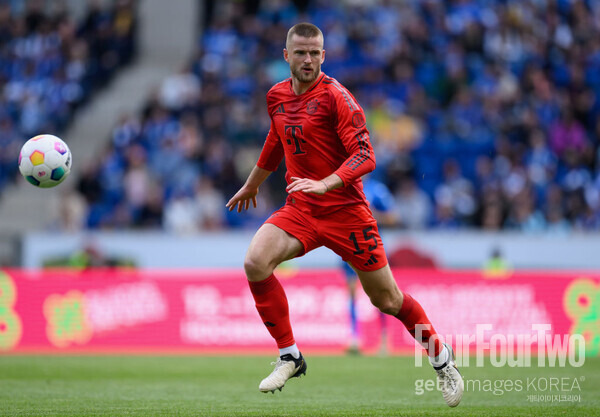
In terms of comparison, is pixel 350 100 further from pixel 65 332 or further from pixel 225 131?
pixel 225 131

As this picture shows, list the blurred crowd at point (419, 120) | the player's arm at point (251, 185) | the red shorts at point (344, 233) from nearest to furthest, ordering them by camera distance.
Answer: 1. the red shorts at point (344, 233)
2. the player's arm at point (251, 185)
3. the blurred crowd at point (419, 120)

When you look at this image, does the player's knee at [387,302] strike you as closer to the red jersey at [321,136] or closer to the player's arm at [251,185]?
the red jersey at [321,136]

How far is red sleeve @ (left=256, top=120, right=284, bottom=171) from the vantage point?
289 inches

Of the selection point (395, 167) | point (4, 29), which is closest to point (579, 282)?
point (395, 167)

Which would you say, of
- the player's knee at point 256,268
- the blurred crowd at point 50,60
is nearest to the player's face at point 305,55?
the player's knee at point 256,268

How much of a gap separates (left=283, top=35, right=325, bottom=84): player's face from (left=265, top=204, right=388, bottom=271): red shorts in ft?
3.48

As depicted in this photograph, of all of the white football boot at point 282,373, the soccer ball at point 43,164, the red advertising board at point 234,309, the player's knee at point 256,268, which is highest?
the soccer ball at point 43,164

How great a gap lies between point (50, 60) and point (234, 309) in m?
10.8

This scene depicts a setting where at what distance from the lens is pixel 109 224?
17781mm

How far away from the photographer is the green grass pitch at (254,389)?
698cm

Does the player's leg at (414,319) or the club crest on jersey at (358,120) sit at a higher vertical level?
the club crest on jersey at (358,120)

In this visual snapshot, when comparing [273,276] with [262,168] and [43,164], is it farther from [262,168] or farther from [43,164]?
[43,164]

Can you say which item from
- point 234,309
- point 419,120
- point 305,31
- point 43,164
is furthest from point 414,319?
point 419,120

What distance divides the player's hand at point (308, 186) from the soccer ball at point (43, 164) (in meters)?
2.35
